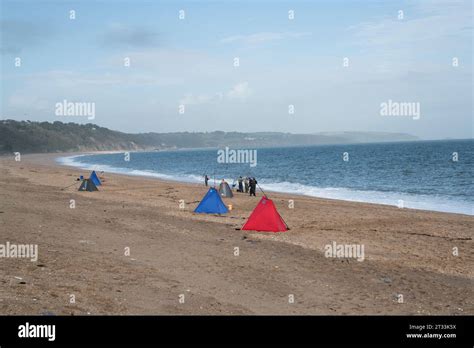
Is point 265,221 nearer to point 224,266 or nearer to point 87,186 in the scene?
point 224,266

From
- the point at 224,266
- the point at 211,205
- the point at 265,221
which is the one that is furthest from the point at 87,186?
the point at 224,266

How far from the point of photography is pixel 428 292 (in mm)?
8828

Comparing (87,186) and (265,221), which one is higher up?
(87,186)

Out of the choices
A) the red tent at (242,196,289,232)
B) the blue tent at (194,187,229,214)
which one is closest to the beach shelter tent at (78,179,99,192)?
the blue tent at (194,187,229,214)

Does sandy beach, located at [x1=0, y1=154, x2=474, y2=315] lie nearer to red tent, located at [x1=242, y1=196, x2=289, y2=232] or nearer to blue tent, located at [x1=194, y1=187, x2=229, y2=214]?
red tent, located at [x1=242, y1=196, x2=289, y2=232]

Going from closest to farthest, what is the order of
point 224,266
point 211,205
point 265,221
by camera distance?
point 224,266
point 265,221
point 211,205

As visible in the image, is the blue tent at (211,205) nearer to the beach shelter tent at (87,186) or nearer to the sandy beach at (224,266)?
the sandy beach at (224,266)

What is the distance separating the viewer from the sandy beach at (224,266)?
7676mm

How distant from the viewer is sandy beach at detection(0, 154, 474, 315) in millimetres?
7676

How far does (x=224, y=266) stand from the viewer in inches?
412

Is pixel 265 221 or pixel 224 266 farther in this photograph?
pixel 265 221

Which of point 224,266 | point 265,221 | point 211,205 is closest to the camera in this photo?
point 224,266
